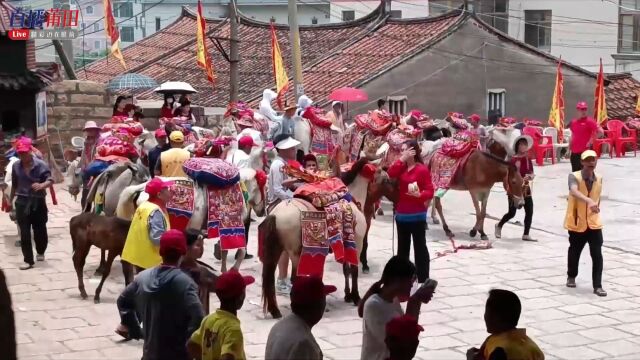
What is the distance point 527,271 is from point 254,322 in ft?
13.3

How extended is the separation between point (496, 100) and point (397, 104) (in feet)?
10.6

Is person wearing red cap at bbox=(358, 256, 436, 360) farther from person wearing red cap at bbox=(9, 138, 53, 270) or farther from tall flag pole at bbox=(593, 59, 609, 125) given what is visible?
tall flag pole at bbox=(593, 59, 609, 125)

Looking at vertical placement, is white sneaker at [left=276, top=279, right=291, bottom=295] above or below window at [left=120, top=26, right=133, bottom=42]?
below

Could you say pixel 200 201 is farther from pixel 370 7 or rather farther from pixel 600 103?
pixel 370 7

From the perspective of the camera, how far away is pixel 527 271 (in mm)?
12562

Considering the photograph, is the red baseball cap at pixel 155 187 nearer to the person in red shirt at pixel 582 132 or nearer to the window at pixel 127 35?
the person in red shirt at pixel 582 132

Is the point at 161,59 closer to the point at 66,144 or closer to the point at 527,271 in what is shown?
the point at 66,144

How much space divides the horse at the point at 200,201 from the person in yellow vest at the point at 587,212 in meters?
3.64

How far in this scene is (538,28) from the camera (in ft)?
135

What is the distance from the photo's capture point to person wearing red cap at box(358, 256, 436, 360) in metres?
5.87

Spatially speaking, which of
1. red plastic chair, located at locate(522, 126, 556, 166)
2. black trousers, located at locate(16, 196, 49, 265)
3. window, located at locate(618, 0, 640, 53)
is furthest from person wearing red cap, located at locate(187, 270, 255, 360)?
window, located at locate(618, 0, 640, 53)

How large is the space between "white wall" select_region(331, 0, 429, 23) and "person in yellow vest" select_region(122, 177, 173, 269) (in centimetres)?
3449

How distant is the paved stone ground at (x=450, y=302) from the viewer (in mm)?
9430

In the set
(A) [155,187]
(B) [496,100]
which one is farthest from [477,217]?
(B) [496,100]
